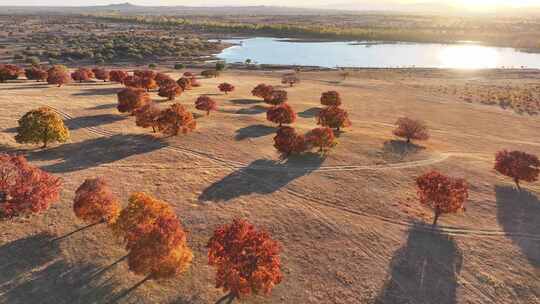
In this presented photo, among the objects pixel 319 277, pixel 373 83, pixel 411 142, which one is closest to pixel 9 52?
pixel 373 83

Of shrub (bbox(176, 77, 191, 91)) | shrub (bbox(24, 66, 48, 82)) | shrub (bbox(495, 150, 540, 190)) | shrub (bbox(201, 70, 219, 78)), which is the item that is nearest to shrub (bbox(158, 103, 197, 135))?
shrub (bbox(176, 77, 191, 91))

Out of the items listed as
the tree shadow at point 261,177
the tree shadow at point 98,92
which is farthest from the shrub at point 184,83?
the tree shadow at point 261,177

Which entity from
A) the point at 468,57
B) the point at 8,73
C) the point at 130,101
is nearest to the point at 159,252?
the point at 130,101

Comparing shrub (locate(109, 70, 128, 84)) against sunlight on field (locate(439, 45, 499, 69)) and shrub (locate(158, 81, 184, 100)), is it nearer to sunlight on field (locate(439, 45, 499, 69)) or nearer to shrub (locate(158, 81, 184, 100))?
shrub (locate(158, 81, 184, 100))

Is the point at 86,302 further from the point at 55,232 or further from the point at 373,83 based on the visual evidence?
the point at 373,83

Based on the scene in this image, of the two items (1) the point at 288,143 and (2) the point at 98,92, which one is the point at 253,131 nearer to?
(1) the point at 288,143

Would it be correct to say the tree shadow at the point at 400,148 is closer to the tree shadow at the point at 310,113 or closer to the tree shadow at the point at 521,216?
the tree shadow at the point at 521,216
